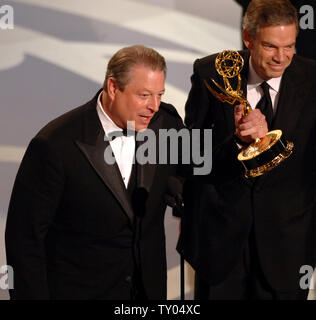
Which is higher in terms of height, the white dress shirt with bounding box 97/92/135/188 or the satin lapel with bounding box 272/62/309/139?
the satin lapel with bounding box 272/62/309/139

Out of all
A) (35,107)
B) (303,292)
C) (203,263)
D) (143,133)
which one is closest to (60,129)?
(143,133)

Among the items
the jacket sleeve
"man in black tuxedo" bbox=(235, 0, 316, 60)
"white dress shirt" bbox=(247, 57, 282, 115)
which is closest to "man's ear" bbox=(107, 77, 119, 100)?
the jacket sleeve

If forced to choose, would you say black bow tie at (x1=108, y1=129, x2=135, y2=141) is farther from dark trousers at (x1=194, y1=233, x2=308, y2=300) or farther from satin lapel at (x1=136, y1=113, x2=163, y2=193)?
dark trousers at (x1=194, y1=233, x2=308, y2=300)

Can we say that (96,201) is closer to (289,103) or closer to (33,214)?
(33,214)

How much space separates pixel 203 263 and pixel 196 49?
196 cm

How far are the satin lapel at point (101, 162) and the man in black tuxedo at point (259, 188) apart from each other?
0.42 meters

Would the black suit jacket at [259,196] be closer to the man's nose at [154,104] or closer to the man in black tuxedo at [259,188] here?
the man in black tuxedo at [259,188]

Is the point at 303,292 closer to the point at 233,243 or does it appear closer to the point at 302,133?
the point at 233,243

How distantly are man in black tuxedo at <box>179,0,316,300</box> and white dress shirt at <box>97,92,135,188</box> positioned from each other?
353 mm

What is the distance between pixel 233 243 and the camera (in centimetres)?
278

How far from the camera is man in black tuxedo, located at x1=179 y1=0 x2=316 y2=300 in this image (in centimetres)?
265

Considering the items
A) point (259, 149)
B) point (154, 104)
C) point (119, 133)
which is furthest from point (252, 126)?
point (119, 133)

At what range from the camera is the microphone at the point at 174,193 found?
2668 millimetres

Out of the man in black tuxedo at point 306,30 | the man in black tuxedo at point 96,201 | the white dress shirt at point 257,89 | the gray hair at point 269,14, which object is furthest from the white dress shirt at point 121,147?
the man in black tuxedo at point 306,30
